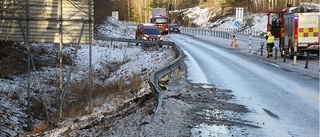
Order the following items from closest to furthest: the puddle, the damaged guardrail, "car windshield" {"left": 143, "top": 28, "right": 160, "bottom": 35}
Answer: the puddle
the damaged guardrail
"car windshield" {"left": 143, "top": 28, "right": 160, "bottom": 35}

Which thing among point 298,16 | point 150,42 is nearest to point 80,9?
point 298,16

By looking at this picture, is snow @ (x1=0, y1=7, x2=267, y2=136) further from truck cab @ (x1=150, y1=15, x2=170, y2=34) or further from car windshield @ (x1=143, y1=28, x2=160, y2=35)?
truck cab @ (x1=150, y1=15, x2=170, y2=34)

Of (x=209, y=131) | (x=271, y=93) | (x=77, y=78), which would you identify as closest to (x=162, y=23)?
(x=77, y=78)

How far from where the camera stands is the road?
8.53 m

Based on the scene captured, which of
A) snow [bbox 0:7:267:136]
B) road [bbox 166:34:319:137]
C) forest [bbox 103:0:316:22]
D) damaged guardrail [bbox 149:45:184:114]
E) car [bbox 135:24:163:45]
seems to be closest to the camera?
road [bbox 166:34:319:137]

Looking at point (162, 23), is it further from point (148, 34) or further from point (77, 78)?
point (77, 78)

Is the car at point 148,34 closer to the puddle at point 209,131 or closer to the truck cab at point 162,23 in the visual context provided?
the truck cab at point 162,23

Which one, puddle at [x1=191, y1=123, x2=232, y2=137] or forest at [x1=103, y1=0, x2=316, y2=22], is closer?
puddle at [x1=191, y1=123, x2=232, y2=137]

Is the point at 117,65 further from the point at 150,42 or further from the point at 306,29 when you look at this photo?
the point at 306,29

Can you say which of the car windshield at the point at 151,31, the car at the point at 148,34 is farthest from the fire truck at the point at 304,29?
the car windshield at the point at 151,31

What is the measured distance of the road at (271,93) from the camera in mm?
8532

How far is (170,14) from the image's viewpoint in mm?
123500

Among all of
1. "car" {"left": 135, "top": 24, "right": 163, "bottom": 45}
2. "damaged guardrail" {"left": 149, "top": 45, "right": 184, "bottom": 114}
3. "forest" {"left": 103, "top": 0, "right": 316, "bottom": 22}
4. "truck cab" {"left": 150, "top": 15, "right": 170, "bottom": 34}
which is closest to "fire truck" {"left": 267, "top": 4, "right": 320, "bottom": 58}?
"damaged guardrail" {"left": 149, "top": 45, "right": 184, "bottom": 114}

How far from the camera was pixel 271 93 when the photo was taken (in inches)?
496
